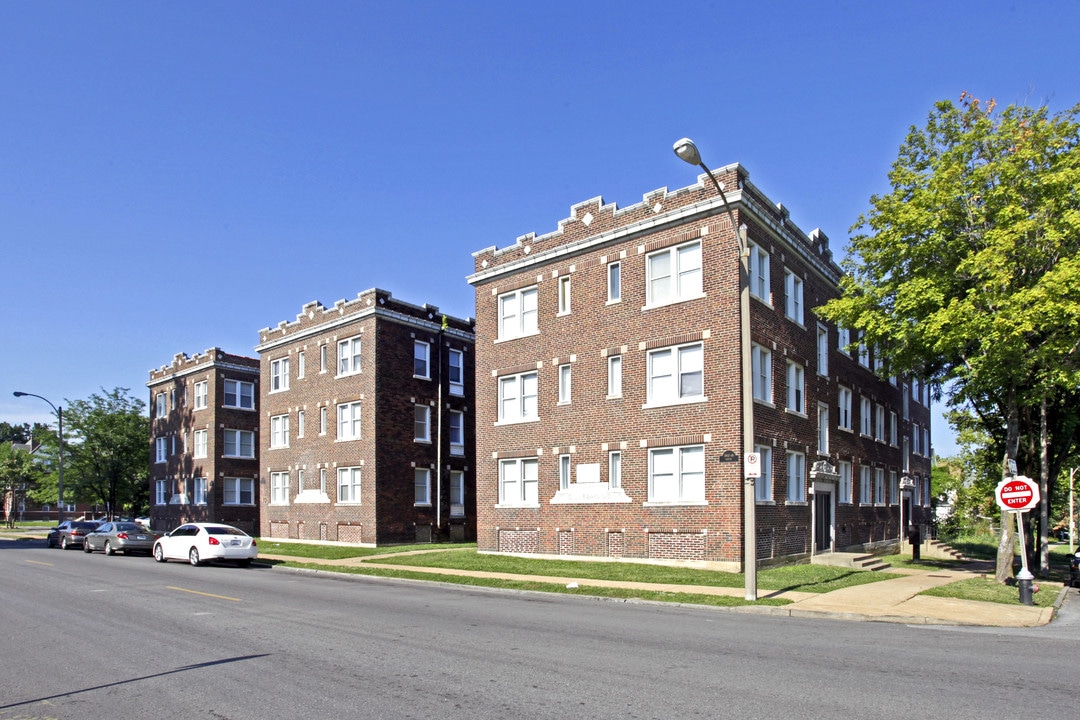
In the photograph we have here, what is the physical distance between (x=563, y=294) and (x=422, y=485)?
46.2 feet

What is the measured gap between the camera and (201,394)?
4966cm

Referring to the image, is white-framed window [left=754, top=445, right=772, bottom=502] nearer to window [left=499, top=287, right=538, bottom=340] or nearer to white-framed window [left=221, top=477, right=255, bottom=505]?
window [left=499, top=287, right=538, bottom=340]

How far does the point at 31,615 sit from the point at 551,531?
15.9m

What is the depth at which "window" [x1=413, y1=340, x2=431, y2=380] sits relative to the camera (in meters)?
37.7

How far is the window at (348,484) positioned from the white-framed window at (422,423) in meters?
3.21

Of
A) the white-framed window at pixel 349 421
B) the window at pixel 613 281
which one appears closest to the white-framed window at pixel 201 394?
the white-framed window at pixel 349 421

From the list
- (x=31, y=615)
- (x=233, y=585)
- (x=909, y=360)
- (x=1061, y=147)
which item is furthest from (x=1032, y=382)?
(x=31, y=615)

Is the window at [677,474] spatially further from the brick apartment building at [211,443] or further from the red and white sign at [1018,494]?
the brick apartment building at [211,443]

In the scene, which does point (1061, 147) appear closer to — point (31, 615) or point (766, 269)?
point (766, 269)

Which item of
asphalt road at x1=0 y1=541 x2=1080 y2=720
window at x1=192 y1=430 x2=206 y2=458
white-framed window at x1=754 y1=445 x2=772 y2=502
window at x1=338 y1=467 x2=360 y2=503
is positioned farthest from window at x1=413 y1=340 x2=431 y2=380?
asphalt road at x1=0 y1=541 x2=1080 y2=720

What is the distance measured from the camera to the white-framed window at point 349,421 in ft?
119

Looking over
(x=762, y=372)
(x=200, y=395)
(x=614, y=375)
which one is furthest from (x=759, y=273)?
(x=200, y=395)

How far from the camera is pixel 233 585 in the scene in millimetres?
20078

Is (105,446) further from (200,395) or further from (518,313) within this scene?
(518,313)
